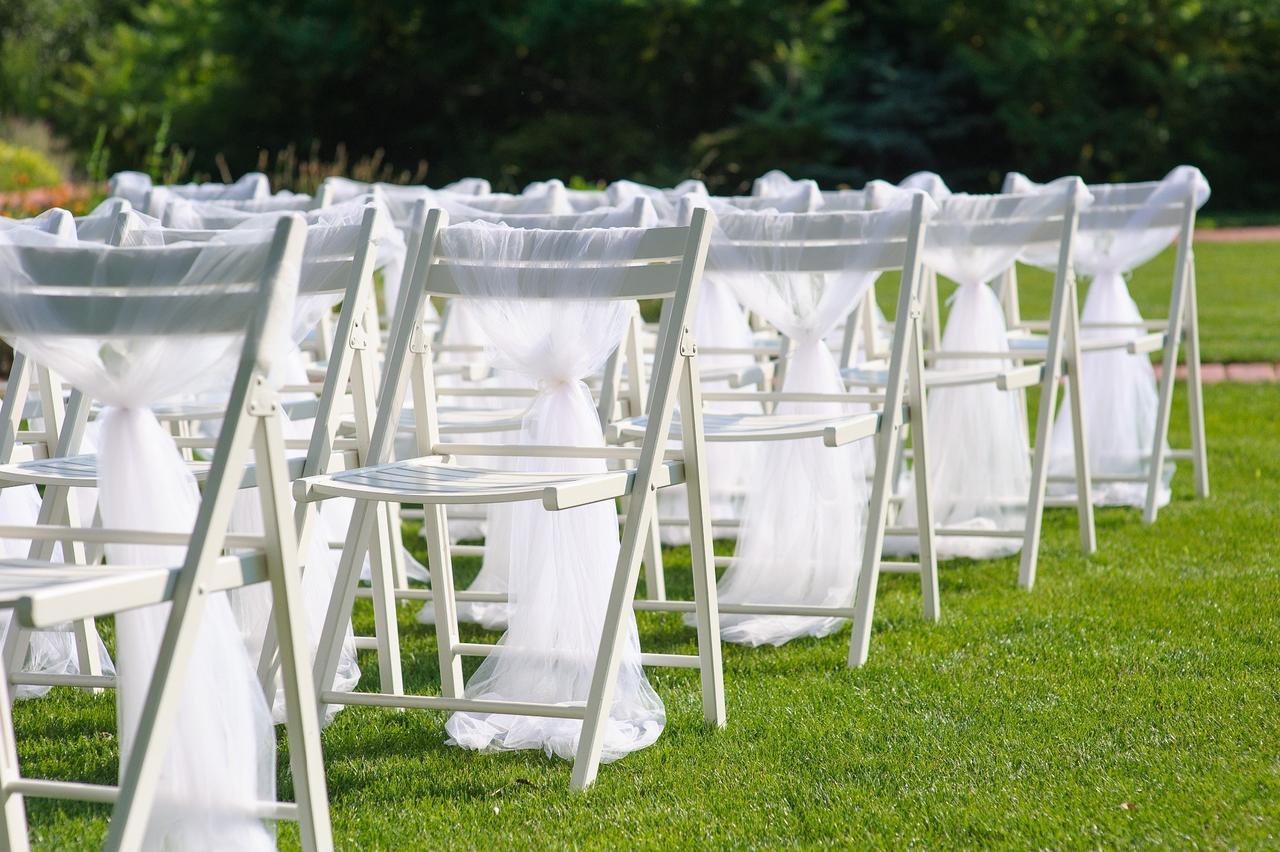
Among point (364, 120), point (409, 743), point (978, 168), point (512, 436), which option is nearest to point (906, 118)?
point (978, 168)

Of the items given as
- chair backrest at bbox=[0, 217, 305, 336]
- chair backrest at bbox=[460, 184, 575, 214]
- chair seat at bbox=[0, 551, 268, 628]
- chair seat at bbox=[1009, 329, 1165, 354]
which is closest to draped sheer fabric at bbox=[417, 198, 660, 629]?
chair backrest at bbox=[460, 184, 575, 214]

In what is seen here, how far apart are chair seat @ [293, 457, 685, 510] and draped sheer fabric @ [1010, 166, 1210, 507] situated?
11.2 ft

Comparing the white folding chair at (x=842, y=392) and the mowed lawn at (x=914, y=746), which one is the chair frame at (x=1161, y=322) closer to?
the mowed lawn at (x=914, y=746)

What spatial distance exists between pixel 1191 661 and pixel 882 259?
1.29m

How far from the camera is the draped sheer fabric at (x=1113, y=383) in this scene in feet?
20.5

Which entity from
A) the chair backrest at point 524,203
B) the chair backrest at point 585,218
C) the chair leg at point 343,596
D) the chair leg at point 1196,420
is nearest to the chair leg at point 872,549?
the chair backrest at point 585,218

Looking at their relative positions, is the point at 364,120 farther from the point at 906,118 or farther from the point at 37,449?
the point at 37,449

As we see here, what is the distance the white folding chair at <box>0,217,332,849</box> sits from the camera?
7.89 ft

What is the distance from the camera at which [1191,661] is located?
400 centimetres

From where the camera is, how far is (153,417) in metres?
2.71

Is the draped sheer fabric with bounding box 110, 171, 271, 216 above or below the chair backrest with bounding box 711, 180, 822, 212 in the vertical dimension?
above

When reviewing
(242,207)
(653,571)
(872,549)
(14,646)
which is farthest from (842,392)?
(242,207)

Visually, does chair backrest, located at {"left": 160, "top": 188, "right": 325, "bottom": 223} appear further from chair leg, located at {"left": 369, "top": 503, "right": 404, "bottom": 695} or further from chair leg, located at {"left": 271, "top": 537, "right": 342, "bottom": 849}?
chair leg, located at {"left": 271, "top": 537, "right": 342, "bottom": 849}

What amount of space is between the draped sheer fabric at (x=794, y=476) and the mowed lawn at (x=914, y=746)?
0.17 metres
